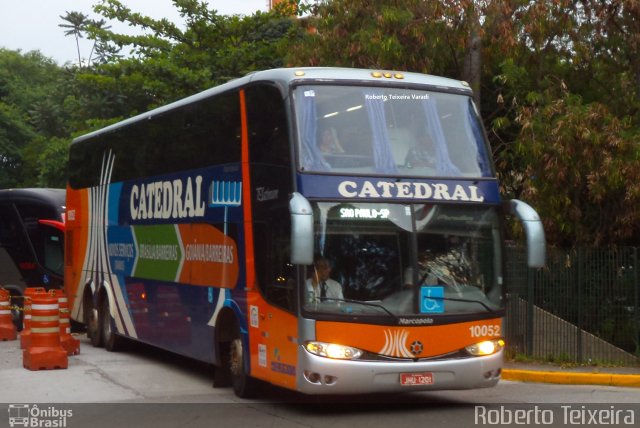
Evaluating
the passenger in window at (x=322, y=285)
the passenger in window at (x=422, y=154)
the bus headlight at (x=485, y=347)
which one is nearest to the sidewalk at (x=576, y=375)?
the bus headlight at (x=485, y=347)

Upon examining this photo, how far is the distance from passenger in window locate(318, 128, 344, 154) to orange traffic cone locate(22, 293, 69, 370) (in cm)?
616

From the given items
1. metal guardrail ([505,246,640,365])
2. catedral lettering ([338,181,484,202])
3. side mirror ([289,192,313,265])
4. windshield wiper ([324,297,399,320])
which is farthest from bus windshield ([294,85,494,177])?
metal guardrail ([505,246,640,365])

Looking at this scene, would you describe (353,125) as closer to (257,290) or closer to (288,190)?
(288,190)

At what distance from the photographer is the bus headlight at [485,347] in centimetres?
1205

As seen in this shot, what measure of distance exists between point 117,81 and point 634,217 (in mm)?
21324

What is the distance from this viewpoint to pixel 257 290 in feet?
41.7

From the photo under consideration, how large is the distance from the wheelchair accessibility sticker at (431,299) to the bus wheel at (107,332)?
9.32m

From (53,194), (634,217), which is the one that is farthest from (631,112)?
(53,194)

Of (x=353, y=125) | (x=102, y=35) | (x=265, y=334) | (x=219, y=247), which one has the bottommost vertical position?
(x=265, y=334)

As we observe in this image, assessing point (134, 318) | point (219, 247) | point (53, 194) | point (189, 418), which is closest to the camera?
point (189, 418)

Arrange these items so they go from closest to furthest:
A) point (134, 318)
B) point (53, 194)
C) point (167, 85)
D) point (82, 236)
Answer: point (134, 318)
point (82, 236)
point (53, 194)
point (167, 85)

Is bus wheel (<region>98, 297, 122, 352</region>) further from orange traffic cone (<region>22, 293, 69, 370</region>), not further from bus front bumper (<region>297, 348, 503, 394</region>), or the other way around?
bus front bumper (<region>297, 348, 503, 394</region>)

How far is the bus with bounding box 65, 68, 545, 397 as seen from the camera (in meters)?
11.5

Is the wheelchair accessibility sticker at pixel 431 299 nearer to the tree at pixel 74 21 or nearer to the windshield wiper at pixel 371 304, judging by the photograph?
the windshield wiper at pixel 371 304
